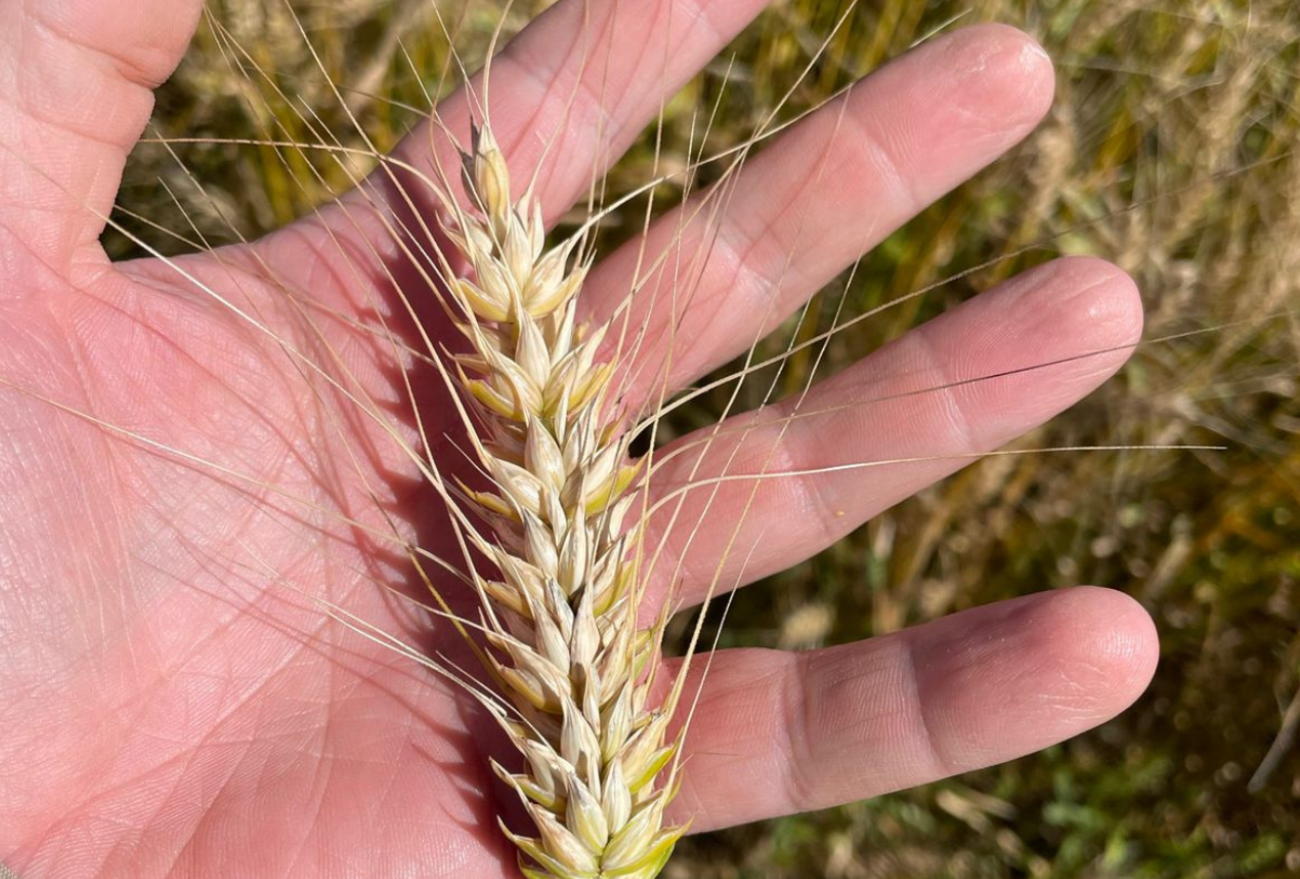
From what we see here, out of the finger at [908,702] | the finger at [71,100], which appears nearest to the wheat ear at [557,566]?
the finger at [908,702]

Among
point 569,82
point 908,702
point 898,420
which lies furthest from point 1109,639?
point 569,82

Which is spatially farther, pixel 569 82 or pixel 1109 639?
pixel 569 82

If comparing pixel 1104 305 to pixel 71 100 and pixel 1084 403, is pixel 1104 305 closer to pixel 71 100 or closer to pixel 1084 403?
pixel 1084 403

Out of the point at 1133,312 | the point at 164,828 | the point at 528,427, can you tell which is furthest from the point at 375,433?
the point at 1133,312

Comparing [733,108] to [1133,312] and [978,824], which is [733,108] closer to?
[1133,312]

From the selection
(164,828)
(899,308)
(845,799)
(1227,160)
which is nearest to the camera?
(164,828)

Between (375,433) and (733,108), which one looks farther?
(733,108)

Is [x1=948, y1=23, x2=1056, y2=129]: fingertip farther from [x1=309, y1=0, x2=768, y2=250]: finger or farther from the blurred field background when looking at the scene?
[x1=309, y1=0, x2=768, y2=250]: finger
